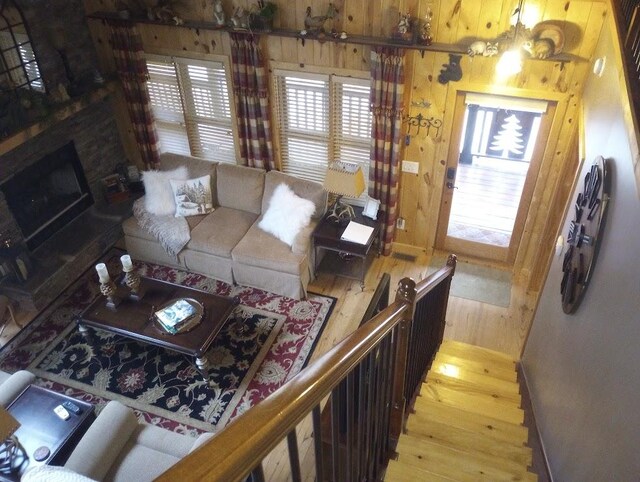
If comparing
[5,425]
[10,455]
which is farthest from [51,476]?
[10,455]

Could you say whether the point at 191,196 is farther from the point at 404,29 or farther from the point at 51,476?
the point at 51,476

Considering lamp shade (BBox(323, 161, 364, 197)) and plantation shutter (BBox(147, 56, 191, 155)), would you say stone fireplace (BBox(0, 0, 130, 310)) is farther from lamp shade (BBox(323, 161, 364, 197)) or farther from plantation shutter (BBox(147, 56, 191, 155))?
lamp shade (BBox(323, 161, 364, 197))

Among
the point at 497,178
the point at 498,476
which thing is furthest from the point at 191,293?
the point at 497,178

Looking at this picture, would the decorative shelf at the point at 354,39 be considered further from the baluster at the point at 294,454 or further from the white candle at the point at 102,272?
the baluster at the point at 294,454

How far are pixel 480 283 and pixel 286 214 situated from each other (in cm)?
216

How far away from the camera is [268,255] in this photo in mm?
4984

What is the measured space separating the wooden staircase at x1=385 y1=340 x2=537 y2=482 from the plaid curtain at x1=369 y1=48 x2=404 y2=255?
197cm

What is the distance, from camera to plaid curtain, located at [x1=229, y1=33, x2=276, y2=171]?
16.6ft

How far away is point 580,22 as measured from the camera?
4.04 meters

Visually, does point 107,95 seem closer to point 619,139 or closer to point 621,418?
point 619,139

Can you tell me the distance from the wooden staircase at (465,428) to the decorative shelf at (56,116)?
13.6 feet

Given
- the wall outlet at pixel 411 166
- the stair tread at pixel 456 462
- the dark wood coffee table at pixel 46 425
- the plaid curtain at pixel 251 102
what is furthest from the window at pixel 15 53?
the stair tread at pixel 456 462

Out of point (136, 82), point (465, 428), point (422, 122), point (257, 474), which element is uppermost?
point (257, 474)

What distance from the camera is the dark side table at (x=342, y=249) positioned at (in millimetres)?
5070
